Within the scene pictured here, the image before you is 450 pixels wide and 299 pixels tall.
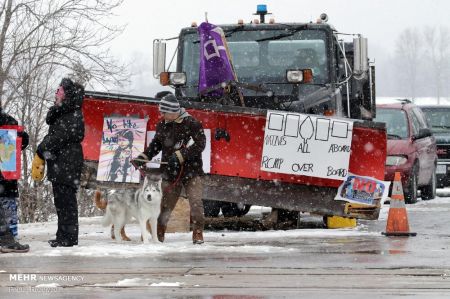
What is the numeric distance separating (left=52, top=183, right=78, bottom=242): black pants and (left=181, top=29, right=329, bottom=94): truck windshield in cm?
386

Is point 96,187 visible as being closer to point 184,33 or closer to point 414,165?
point 184,33

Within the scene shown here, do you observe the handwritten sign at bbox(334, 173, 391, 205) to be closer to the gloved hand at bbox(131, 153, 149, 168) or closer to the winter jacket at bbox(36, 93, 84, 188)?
the gloved hand at bbox(131, 153, 149, 168)

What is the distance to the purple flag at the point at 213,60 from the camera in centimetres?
1394

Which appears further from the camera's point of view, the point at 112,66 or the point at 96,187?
the point at 112,66

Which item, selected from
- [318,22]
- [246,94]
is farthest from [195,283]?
[318,22]

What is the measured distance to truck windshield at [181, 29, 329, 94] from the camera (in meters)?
14.6

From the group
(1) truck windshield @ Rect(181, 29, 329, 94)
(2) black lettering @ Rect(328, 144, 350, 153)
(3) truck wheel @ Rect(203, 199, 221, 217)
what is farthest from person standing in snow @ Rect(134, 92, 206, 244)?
(3) truck wheel @ Rect(203, 199, 221, 217)

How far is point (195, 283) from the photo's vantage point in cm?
838

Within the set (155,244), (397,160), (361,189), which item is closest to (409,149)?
(397,160)

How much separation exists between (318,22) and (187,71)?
1.89 m

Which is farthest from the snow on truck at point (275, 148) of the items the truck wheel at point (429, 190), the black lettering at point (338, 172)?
the truck wheel at point (429, 190)

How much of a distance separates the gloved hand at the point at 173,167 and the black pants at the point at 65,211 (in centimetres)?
104

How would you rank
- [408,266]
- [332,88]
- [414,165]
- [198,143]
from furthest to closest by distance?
[414,165] → [332,88] → [198,143] → [408,266]

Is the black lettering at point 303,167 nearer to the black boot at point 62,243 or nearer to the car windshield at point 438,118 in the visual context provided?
the black boot at point 62,243
